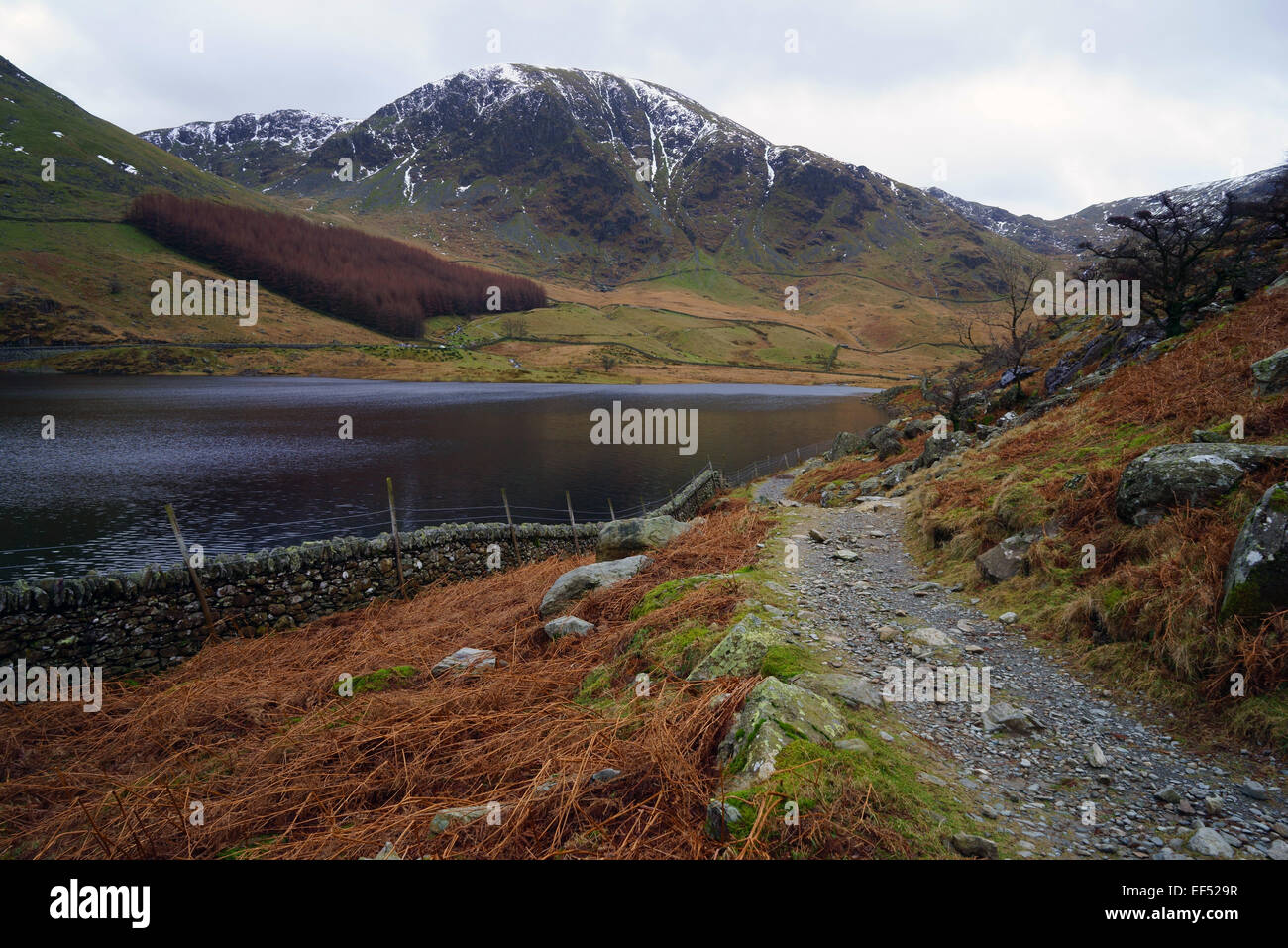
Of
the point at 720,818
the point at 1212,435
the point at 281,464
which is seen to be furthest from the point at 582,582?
the point at 281,464

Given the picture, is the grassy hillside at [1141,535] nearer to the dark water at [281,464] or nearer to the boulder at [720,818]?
the boulder at [720,818]

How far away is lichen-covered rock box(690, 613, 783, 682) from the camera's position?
17.6 ft

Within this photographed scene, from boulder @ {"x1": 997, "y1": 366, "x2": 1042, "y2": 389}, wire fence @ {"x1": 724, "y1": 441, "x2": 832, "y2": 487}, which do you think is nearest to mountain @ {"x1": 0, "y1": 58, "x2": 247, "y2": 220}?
wire fence @ {"x1": 724, "y1": 441, "x2": 832, "y2": 487}

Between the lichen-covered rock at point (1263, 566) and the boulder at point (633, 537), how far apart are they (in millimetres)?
10293

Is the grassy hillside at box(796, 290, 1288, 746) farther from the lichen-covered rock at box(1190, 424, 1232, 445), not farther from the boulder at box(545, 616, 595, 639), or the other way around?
the boulder at box(545, 616, 595, 639)

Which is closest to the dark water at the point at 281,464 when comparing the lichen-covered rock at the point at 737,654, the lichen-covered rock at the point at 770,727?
the lichen-covered rock at the point at 737,654

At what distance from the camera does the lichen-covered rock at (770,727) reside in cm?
365

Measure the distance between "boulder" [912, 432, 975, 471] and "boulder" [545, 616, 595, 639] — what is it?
54.5ft

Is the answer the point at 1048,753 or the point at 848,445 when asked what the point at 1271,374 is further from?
the point at 848,445

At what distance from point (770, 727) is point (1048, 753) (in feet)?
8.34

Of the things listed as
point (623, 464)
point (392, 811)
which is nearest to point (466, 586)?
point (392, 811)

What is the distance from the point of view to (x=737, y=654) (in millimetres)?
5551

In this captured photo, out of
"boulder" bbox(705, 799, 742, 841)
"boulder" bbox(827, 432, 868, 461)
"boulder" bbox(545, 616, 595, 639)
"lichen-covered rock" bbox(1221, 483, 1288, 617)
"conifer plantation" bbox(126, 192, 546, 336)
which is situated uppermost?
"conifer plantation" bbox(126, 192, 546, 336)

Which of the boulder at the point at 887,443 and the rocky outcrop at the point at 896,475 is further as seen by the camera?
the boulder at the point at 887,443
